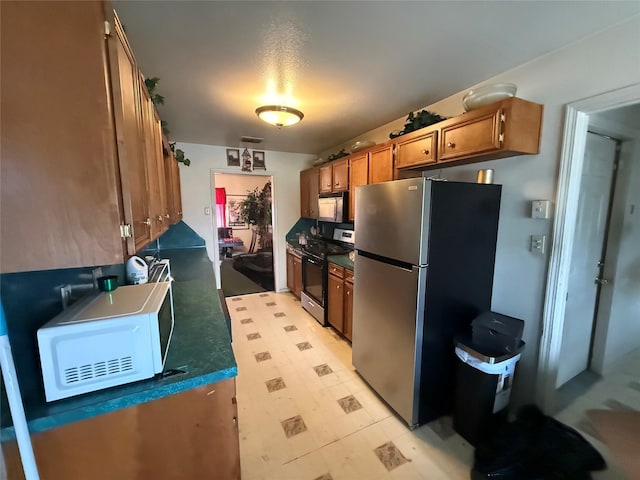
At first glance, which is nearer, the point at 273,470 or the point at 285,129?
the point at 273,470

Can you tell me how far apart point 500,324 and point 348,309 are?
1402mm

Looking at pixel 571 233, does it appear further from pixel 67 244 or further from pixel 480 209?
pixel 67 244

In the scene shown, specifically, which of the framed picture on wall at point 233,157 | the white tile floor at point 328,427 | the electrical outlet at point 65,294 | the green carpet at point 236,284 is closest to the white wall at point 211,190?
the framed picture on wall at point 233,157

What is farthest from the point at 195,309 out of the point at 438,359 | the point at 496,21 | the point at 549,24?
the point at 549,24

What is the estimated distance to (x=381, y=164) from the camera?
2.57 meters

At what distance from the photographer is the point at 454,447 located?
166 centimetres

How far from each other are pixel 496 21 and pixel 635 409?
111 inches

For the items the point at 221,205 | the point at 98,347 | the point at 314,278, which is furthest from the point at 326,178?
the point at 221,205

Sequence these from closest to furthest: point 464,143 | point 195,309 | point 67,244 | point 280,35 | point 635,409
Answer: point 67,244, point 280,35, point 195,309, point 464,143, point 635,409

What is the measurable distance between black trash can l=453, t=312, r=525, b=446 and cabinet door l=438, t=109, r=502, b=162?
1.10m

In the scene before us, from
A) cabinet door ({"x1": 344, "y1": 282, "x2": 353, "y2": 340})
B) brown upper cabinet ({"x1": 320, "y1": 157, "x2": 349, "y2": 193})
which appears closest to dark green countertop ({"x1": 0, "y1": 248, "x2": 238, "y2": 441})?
cabinet door ({"x1": 344, "y1": 282, "x2": 353, "y2": 340})

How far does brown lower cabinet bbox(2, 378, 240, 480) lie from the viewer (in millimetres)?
813

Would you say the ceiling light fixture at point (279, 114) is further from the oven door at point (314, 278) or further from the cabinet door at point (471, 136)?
the oven door at point (314, 278)

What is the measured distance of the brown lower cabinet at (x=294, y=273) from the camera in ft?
13.2
